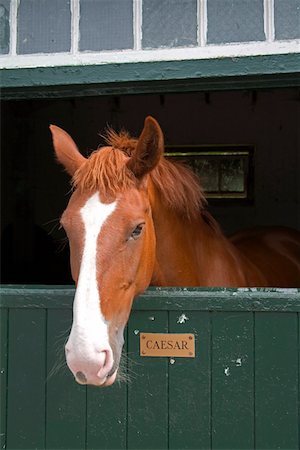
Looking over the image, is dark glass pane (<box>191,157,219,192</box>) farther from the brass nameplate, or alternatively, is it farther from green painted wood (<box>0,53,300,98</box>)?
the brass nameplate

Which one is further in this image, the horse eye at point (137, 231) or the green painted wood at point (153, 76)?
the green painted wood at point (153, 76)

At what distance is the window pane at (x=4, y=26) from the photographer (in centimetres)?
235

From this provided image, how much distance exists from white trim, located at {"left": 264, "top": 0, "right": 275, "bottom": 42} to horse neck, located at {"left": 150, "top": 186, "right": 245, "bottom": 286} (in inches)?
30.0

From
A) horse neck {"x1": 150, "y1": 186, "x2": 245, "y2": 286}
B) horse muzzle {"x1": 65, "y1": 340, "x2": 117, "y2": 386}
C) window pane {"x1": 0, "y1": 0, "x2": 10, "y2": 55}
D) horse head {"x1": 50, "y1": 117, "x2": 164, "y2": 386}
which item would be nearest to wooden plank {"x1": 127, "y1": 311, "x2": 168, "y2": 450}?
horse neck {"x1": 150, "y1": 186, "x2": 245, "y2": 286}

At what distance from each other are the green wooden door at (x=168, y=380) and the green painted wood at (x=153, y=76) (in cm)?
82

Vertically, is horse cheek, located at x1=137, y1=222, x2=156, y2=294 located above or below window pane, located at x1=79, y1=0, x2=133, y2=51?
below

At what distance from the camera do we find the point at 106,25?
2.29 meters

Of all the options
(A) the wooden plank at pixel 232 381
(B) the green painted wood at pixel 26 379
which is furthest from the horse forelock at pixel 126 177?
(B) the green painted wood at pixel 26 379

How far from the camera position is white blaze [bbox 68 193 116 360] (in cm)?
156

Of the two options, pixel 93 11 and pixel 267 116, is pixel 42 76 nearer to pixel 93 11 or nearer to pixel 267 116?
pixel 93 11

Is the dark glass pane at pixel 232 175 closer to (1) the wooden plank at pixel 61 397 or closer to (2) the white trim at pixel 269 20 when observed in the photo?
(2) the white trim at pixel 269 20

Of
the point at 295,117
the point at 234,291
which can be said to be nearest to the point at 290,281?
the point at 234,291

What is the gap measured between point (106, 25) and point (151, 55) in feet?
0.80

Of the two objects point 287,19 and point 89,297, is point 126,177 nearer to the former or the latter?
point 89,297
